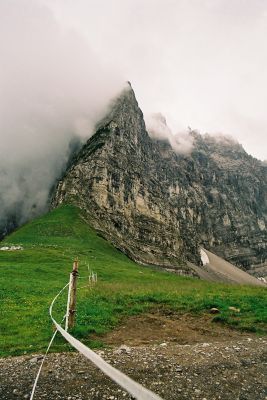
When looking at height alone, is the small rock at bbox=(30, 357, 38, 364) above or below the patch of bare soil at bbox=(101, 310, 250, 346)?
below

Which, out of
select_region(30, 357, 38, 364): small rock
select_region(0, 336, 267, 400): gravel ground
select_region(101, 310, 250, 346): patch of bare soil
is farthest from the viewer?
select_region(101, 310, 250, 346): patch of bare soil

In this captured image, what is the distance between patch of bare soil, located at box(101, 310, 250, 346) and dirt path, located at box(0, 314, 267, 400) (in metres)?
0.13

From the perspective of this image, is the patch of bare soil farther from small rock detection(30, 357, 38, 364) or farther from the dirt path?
small rock detection(30, 357, 38, 364)

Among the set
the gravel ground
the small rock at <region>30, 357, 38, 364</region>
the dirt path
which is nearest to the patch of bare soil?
the dirt path

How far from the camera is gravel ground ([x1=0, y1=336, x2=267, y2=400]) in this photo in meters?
11.5

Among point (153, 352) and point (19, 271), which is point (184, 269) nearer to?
point (19, 271)

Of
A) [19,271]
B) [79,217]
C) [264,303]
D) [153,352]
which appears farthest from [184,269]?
[153,352]

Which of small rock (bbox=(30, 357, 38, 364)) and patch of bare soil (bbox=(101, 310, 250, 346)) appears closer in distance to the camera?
small rock (bbox=(30, 357, 38, 364))

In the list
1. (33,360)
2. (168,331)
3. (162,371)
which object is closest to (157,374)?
(162,371)

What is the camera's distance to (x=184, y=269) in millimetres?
162375

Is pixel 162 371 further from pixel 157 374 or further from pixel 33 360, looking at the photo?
pixel 33 360

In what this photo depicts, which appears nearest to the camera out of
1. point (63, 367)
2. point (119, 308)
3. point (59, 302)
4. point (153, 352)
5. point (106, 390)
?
point (106, 390)

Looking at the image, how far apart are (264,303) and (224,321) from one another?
5614 mm

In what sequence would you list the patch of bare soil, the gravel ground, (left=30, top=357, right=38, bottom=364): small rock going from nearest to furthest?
the gravel ground → (left=30, top=357, right=38, bottom=364): small rock → the patch of bare soil
